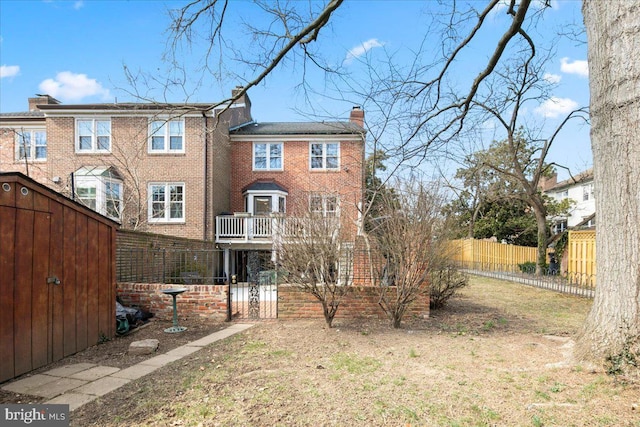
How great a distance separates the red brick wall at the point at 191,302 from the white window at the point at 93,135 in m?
12.8

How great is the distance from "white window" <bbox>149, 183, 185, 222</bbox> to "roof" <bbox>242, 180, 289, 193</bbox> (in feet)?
11.5

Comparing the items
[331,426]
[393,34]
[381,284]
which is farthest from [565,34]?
[331,426]

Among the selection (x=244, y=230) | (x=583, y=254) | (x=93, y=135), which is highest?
(x=93, y=135)

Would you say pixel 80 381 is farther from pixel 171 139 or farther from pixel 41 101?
pixel 41 101

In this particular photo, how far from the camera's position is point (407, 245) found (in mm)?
6633

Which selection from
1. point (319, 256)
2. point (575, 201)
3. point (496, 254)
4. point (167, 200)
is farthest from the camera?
point (575, 201)

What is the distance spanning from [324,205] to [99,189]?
13.9 meters

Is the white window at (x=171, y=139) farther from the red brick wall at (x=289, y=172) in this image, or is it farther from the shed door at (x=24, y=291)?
the shed door at (x=24, y=291)

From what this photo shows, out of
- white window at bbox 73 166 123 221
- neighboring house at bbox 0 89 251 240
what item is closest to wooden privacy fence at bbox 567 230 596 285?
neighboring house at bbox 0 89 251 240

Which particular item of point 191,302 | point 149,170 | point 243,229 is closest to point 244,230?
point 243,229

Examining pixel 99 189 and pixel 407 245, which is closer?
pixel 407 245

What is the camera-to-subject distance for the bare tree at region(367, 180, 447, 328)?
6.66 meters

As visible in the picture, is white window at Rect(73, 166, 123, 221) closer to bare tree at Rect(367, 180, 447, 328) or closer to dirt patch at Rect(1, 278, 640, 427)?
dirt patch at Rect(1, 278, 640, 427)

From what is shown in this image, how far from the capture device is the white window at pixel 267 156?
20234 mm
